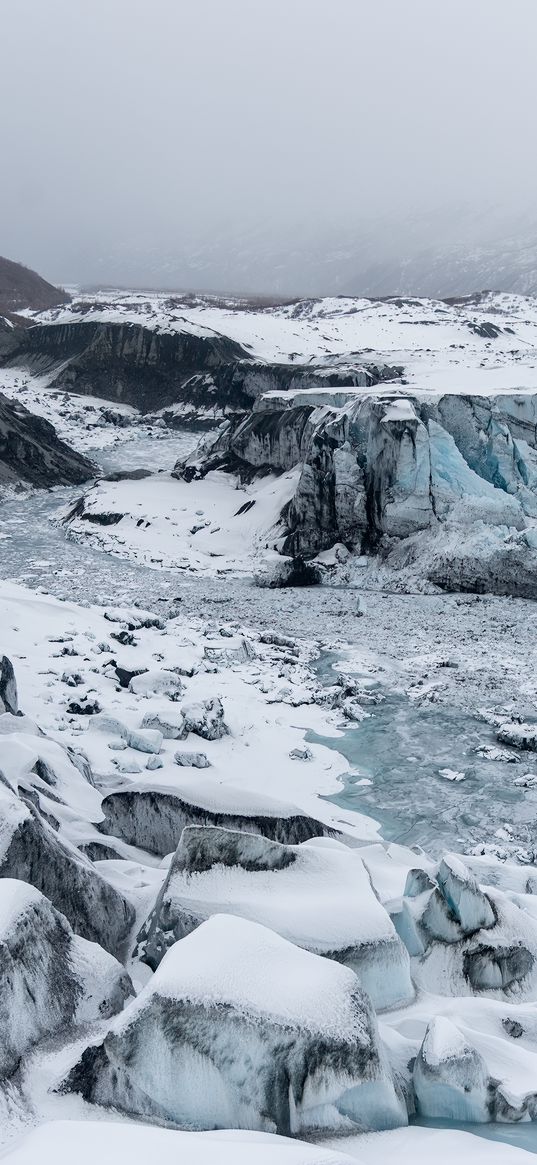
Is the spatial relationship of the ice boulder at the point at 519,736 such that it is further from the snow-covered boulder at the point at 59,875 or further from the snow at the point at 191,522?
the snow at the point at 191,522

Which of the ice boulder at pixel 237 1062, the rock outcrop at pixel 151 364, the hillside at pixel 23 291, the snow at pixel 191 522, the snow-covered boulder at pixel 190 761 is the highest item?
the hillside at pixel 23 291

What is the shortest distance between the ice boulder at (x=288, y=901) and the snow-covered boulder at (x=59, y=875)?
0.26 meters

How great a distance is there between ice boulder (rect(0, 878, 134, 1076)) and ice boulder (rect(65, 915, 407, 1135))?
1.04 feet

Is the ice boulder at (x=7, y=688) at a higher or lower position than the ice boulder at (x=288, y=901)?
lower

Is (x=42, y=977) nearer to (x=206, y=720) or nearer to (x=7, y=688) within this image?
(x=7, y=688)

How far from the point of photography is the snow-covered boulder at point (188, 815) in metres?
6.72

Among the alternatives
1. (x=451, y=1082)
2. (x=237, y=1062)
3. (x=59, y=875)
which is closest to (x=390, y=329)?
(x=59, y=875)

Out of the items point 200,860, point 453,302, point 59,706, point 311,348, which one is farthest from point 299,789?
point 453,302

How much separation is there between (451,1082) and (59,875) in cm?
260

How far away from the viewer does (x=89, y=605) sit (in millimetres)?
17906

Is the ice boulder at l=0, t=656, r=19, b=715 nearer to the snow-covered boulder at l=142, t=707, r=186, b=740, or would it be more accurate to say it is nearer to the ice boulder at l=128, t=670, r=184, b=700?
the snow-covered boulder at l=142, t=707, r=186, b=740

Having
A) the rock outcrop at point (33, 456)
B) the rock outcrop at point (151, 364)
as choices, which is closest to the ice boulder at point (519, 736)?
the rock outcrop at point (33, 456)

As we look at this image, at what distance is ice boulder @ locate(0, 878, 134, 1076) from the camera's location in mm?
3660

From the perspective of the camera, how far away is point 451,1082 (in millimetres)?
3830
